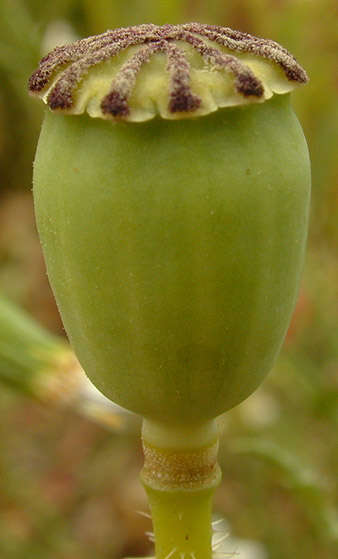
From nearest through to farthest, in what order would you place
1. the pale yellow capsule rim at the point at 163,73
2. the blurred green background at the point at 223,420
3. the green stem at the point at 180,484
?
1. the pale yellow capsule rim at the point at 163,73
2. the green stem at the point at 180,484
3. the blurred green background at the point at 223,420

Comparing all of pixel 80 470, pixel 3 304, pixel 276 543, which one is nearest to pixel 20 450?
pixel 80 470

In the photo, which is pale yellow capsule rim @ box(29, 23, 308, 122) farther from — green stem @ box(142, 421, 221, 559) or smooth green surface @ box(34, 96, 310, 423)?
green stem @ box(142, 421, 221, 559)

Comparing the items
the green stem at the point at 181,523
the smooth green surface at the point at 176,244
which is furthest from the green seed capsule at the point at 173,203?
the green stem at the point at 181,523

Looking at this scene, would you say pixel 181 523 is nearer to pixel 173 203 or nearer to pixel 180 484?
pixel 180 484

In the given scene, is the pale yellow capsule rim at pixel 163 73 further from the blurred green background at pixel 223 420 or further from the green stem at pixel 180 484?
the blurred green background at pixel 223 420

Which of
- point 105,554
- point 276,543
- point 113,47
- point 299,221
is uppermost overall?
point 113,47

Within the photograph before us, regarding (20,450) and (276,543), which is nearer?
(276,543)

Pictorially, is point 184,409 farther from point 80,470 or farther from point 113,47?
point 80,470

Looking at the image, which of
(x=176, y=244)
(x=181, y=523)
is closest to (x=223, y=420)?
(x=181, y=523)
